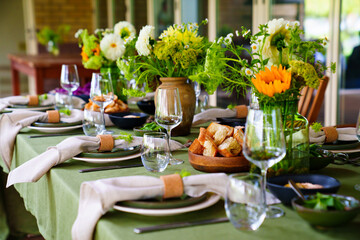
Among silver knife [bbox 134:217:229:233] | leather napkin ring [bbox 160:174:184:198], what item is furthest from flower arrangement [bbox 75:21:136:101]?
silver knife [bbox 134:217:229:233]

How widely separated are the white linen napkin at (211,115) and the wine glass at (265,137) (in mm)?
990

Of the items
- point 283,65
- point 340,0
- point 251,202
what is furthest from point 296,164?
point 340,0

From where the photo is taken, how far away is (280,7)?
410 centimetres

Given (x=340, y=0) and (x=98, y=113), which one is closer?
(x=98, y=113)

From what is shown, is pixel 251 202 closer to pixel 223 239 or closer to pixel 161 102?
pixel 223 239

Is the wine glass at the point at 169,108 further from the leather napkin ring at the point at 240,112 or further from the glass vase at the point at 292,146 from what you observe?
the leather napkin ring at the point at 240,112

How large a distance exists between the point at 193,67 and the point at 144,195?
83cm

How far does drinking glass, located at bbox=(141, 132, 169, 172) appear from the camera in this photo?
3.94 feet

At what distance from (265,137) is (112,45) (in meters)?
1.52

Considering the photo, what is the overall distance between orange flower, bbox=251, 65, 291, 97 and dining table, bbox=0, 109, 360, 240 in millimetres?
277

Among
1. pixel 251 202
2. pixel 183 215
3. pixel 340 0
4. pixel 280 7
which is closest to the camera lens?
pixel 251 202

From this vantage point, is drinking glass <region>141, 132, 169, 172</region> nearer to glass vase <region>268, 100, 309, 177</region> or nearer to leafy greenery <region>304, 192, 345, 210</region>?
glass vase <region>268, 100, 309, 177</region>

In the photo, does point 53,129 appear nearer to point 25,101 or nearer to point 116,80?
point 116,80

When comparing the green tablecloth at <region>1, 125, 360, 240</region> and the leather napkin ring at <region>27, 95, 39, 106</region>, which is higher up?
the leather napkin ring at <region>27, 95, 39, 106</region>
